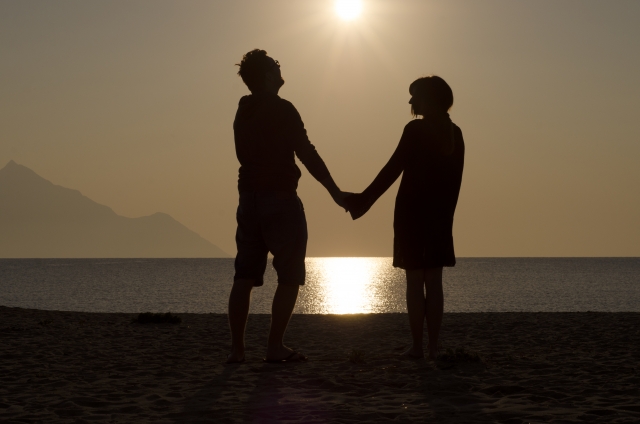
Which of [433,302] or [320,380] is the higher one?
[433,302]

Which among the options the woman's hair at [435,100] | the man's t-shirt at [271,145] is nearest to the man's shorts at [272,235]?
the man's t-shirt at [271,145]

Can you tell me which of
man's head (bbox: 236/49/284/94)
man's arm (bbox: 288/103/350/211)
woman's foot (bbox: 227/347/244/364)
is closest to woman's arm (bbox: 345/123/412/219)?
man's arm (bbox: 288/103/350/211)

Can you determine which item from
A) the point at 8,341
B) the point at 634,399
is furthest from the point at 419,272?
the point at 8,341

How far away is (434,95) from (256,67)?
160 centimetres

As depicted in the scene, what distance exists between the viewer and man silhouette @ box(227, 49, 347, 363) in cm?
576

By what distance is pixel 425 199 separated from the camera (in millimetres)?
6141

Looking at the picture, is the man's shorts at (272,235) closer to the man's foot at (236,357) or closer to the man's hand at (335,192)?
the man's hand at (335,192)

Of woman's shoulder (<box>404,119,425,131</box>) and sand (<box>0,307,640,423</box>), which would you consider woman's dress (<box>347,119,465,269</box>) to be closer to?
woman's shoulder (<box>404,119,425,131</box>)

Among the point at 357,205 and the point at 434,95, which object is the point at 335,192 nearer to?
the point at 357,205

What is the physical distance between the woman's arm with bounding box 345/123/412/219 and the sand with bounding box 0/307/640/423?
1427 millimetres

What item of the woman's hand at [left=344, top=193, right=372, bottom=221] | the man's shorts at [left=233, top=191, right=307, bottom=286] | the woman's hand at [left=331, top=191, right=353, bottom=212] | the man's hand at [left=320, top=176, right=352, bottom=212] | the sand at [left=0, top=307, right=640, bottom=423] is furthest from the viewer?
the woman's hand at [left=344, top=193, right=372, bottom=221]

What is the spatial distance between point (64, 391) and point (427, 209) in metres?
3.23

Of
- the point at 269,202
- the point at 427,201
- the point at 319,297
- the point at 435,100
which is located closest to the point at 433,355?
the point at 427,201

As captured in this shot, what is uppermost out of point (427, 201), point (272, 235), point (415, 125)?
point (415, 125)
